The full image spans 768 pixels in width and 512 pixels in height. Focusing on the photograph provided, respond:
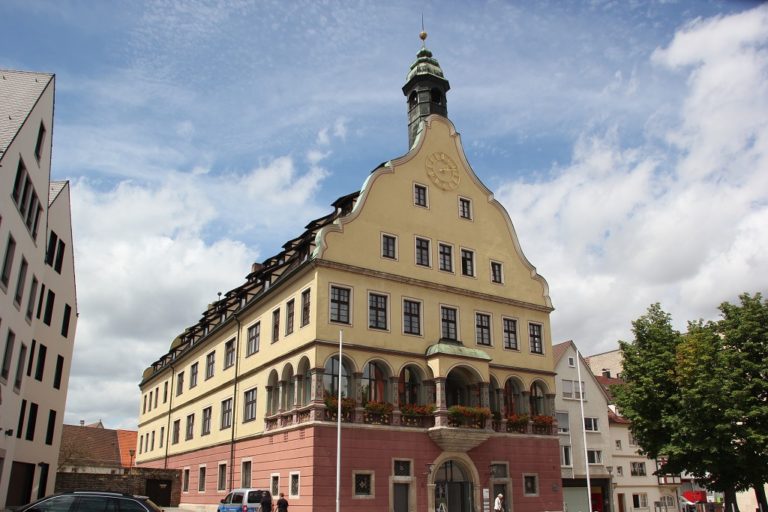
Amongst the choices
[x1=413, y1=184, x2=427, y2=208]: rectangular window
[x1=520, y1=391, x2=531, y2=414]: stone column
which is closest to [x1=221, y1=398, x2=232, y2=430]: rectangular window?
[x1=413, y1=184, x2=427, y2=208]: rectangular window

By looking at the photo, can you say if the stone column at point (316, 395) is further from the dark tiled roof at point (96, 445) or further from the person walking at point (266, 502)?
the dark tiled roof at point (96, 445)

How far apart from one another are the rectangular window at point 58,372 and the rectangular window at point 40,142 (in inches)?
659

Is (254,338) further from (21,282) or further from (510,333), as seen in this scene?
(510,333)

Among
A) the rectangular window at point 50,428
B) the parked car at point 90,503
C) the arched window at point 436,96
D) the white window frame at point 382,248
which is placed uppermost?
the arched window at point 436,96

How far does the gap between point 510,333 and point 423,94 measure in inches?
638

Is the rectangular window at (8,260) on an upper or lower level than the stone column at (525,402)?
upper

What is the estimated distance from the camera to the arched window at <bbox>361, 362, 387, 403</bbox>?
113 ft

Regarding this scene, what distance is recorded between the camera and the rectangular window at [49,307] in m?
38.3

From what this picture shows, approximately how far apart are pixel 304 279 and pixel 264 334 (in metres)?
5.94

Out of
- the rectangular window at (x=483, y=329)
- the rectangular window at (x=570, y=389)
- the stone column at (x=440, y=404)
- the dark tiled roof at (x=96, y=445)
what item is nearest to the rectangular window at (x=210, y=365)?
the stone column at (x=440, y=404)

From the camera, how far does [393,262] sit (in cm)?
3706

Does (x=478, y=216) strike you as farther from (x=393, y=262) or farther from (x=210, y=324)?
(x=210, y=324)

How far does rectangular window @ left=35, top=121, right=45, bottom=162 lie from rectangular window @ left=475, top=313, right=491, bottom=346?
2396 cm

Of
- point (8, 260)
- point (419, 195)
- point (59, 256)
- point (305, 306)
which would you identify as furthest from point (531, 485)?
point (59, 256)
